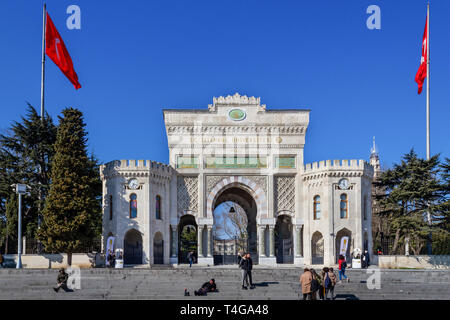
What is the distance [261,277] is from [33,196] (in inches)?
686

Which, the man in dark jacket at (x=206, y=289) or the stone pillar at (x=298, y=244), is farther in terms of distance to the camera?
the stone pillar at (x=298, y=244)

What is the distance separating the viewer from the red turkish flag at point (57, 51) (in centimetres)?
3712

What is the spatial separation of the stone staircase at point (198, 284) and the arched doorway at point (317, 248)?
7.11 meters

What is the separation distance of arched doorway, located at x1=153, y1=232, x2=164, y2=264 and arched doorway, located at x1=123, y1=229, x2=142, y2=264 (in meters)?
1.16

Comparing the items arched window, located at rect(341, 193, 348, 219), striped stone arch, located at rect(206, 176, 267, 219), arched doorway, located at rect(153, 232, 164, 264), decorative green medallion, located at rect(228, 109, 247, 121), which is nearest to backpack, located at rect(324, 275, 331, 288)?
arched window, located at rect(341, 193, 348, 219)

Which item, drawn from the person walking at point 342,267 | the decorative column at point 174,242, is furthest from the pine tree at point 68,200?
the person walking at point 342,267

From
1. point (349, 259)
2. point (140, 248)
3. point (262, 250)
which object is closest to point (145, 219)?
point (140, 248)

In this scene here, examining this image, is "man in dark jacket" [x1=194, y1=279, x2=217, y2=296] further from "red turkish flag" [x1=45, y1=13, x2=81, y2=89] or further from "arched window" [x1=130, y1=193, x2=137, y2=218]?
"red turkish flag" [x1=45, y1=13, x2=81, y2=89]

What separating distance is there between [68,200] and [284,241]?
14666 millimetres

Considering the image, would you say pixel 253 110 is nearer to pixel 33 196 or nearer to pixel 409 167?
pixel 409 167

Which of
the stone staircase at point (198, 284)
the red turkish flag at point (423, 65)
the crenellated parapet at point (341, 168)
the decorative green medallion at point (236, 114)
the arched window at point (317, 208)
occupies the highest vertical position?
the red turkish flag at point (423, 65)

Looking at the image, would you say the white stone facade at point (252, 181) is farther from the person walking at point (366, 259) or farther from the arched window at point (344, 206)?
the person walking at point (366, 259)

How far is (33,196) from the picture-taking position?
36.4 m
